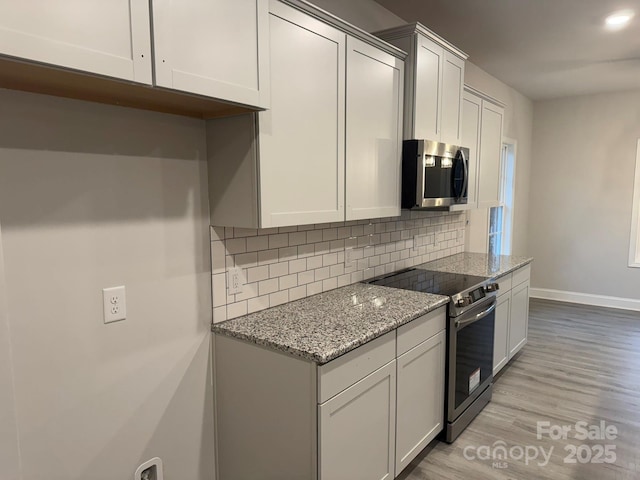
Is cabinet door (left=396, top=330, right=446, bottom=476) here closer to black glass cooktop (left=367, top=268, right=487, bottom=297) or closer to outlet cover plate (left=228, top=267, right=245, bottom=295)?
black glass cooktop (left=367, top=268, right=487, bottom=297)

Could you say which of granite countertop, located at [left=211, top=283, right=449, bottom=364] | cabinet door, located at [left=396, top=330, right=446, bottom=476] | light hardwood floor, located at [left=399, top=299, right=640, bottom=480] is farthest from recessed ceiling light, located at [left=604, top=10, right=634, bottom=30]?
light hardwood floor, located at [left=399, top=299, right=640, bottom=480]

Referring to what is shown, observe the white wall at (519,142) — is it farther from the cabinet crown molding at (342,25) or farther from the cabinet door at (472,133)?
the cabinet crown molding at (342,25)

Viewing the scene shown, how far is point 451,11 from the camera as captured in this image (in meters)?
2.98

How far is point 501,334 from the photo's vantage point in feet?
11.0

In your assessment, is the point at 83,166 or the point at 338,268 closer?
the point at 83,166

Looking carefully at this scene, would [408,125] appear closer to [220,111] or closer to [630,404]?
[220,111]

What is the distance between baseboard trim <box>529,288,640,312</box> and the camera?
560cm

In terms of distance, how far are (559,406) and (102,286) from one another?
306 cm

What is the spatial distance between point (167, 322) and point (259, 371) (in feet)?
1.39

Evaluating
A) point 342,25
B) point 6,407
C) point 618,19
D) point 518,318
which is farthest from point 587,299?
point 6,407

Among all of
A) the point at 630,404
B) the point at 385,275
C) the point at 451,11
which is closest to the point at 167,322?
the point at 385,275

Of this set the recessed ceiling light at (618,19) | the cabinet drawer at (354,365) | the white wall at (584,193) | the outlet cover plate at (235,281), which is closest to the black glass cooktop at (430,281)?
the cabinet drawer at (354,365)

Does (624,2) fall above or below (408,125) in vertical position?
above

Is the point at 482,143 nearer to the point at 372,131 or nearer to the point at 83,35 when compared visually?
the point at 372,131
